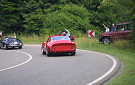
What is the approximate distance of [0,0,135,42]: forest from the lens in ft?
129

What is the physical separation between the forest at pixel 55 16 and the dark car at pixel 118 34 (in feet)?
33.8

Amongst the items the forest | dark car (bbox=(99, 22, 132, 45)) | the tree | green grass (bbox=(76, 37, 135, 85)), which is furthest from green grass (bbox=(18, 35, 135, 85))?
the tree

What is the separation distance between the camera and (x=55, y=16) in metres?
39.7

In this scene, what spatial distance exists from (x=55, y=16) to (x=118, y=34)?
18922 mm

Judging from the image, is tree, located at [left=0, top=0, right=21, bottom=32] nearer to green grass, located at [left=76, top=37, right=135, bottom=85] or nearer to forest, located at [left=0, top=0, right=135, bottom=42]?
forest, located at [left=0, top=0, right=135, bottom=42]

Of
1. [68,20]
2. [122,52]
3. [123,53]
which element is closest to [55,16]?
[68,20]

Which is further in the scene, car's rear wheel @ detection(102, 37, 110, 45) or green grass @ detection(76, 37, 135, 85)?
car's rear wheel @ detection(102, 37, 110, 45)

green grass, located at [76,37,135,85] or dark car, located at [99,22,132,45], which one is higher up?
dark car, located at [99,22,132,45]

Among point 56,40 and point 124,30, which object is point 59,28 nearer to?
point 124,30

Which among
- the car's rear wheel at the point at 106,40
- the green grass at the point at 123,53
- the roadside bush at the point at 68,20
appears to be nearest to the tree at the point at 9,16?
the roadside bush at the point at 68,20

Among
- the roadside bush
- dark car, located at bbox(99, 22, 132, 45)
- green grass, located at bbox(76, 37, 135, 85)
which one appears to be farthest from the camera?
the roadside bush

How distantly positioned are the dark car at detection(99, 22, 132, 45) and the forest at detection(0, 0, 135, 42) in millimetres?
10306

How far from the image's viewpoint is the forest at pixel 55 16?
129ft

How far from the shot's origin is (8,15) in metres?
52.7
